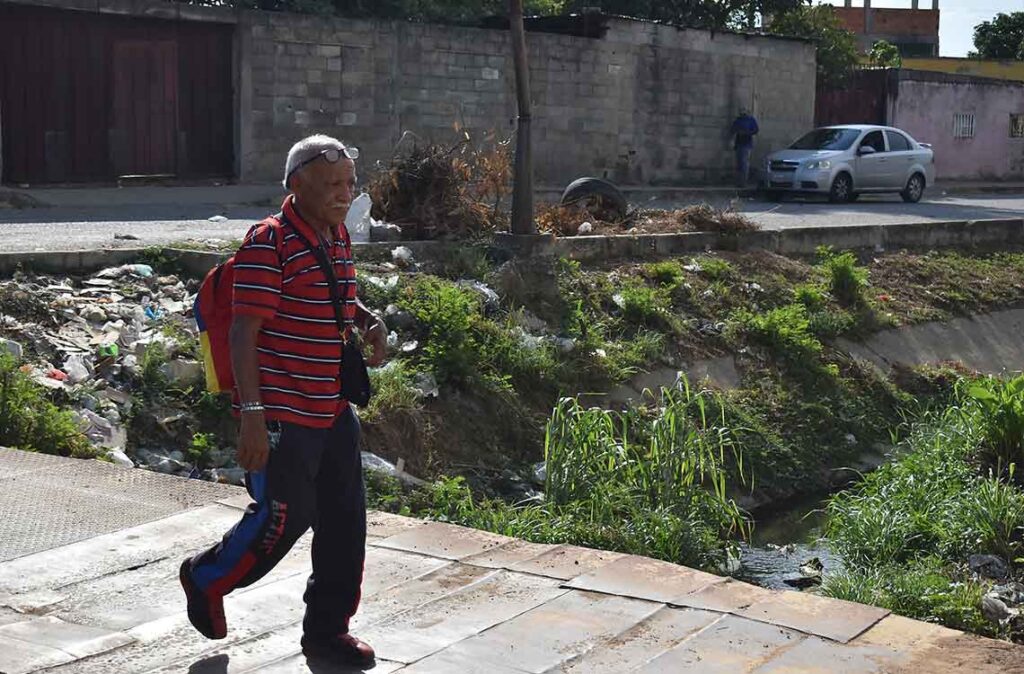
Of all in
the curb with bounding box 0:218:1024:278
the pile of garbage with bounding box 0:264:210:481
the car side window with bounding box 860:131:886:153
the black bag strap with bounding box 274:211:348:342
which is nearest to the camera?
the black bag strap with bounding box 274:211:348:342

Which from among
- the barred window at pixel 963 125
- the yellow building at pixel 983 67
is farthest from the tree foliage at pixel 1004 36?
the barred window at pixel 963 125

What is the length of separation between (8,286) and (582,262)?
16.7ft

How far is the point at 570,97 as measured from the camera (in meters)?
23.3

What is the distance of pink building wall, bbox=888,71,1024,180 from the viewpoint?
31375 mm

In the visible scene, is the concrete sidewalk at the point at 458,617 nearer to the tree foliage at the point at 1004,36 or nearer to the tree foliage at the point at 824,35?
the tree foliage at the point at 824,35

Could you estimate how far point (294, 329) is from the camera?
A: 3828 millimetres

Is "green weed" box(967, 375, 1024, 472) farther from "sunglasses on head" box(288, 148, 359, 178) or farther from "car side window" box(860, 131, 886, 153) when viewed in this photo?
"car side window" box(860, 131, 886, 153)

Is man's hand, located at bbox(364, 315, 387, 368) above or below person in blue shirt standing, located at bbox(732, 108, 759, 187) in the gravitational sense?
below

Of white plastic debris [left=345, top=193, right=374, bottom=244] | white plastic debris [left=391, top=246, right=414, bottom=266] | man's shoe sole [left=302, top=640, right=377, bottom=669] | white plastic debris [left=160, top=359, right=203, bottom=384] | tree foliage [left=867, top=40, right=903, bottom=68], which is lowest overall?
man's shoe sole [left=302, top=640, right=377, bottom=669]

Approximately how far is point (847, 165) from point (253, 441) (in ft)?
66.5

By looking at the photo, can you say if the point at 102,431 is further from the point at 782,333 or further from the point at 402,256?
the point at 782,333

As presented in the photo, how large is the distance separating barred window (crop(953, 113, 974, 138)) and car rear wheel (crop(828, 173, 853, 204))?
11.4 meters

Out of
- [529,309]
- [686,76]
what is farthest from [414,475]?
[686,76]

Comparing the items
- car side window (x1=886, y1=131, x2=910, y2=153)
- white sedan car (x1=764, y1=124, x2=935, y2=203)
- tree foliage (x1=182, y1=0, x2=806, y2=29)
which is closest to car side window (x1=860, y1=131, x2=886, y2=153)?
white sedan car (x1=764, y1=124, x2=935, y2=203)
